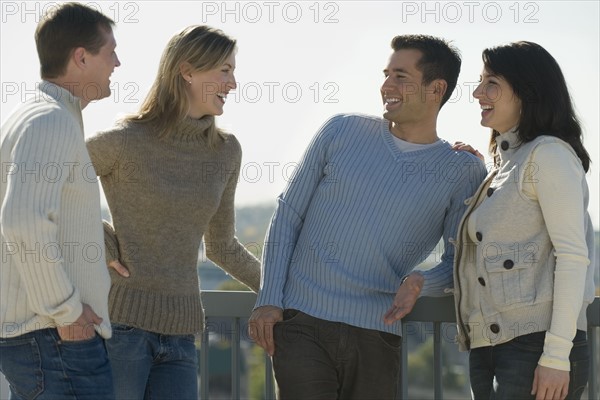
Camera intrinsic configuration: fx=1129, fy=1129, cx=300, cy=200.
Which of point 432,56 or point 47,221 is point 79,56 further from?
point 432,56

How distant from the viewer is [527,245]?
3434 millimetres

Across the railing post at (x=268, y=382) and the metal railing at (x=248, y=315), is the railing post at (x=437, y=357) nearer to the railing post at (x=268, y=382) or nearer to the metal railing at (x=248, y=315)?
the metal railing at (x=248, y=315)

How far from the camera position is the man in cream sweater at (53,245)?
2938 millimetres

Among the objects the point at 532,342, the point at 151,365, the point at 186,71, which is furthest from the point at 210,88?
the point at 532,342

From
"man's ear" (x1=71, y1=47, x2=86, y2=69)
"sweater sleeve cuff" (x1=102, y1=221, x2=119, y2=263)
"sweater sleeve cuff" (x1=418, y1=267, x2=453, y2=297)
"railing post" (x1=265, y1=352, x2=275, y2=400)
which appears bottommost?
"railing post" (x1=265, y1=352, x2=275, y2=400)

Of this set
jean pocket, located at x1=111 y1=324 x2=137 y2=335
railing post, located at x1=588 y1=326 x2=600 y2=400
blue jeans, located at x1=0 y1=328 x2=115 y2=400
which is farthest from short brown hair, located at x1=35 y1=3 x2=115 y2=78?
railing post, located at x1=588 y1=326 x2=600 y2=400

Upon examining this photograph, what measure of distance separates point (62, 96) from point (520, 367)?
5.13ft

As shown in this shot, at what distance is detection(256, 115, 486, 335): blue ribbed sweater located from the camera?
3.71 m

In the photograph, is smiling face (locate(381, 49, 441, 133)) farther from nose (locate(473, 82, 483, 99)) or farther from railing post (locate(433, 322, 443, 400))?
railing post (locate(433, 322, 443, 400))

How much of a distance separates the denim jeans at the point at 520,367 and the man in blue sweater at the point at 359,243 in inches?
13.5

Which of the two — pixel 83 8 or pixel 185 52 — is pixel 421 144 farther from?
pixel 83 8

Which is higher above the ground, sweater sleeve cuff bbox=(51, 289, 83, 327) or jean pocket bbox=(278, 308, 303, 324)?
sweater sleeve cuff bbox=(51, 289, 83, 327)

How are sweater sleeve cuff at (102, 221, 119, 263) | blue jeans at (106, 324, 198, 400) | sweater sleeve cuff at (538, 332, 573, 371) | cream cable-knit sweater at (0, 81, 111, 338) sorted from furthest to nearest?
sweater sleeve cuff at (102, 221, 119, 263) < blue jeans at (106, 324, 198, 400) < sweater sleeve cuff at (538, 332, 573, 371) < cream cable-knit sweater at (0, 81, 111, 338)

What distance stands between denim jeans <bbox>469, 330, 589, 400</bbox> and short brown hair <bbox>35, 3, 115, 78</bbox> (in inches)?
59.9
